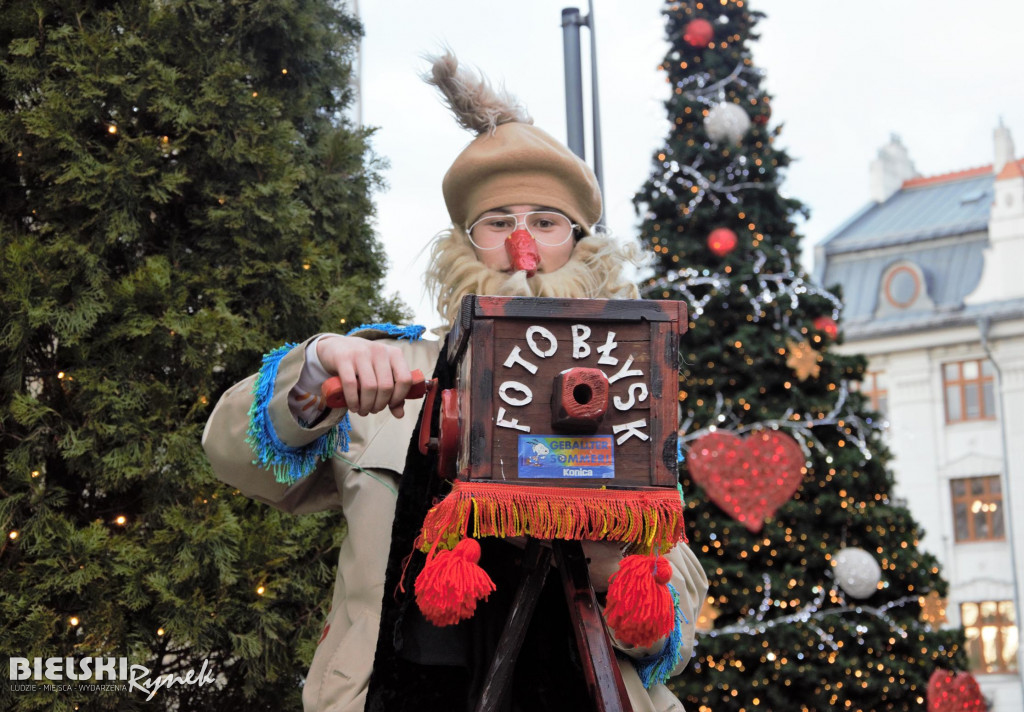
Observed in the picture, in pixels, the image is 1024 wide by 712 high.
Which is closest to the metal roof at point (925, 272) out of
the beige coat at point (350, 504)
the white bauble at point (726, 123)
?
the white bauble at point (726, 123)

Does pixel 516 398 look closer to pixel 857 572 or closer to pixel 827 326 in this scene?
pixel 857 572

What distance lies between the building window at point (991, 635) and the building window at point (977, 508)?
148 centimetres

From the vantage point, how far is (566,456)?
1452mm

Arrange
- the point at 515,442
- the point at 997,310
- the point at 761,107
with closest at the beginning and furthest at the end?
1. the point at 515,442
2. the point at 761,107
3. the point at 997,310

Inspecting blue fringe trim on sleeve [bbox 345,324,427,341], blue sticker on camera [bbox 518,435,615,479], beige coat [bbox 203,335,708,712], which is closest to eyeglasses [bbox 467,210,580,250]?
blue fringe trim on sleeve [bbox 345,324,427,341]

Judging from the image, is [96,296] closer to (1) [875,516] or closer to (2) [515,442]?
(2) [515,442]

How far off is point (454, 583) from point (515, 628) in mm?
129

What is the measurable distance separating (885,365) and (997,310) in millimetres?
2718

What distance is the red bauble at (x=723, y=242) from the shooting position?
315 inches

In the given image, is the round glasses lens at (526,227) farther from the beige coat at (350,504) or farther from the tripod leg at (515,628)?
the tripod leg at (515,628)

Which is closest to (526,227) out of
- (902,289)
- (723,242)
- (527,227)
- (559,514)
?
(527,227)

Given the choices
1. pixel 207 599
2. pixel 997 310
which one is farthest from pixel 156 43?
pixel 997 310

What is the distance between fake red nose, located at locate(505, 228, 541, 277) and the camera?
218 centimetres

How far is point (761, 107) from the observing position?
28.1ft
